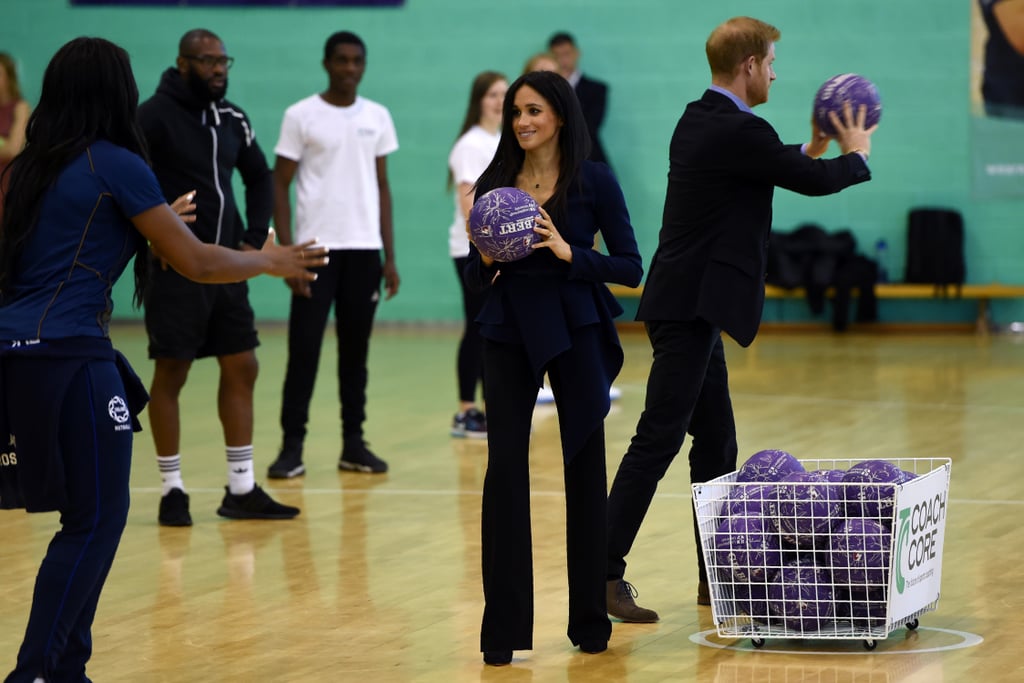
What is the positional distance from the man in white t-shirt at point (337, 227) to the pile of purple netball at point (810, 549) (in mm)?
3089

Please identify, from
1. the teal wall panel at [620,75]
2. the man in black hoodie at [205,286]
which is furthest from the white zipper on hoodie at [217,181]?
the teal wall panel at [620,75]

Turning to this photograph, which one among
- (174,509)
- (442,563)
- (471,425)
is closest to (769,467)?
(442,563)

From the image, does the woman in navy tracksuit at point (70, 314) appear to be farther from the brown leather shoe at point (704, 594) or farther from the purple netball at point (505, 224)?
the brown leather shoe at point (704, 594)

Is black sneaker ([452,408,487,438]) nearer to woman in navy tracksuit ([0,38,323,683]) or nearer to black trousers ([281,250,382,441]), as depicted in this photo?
black trousers ([281,250,382,441])

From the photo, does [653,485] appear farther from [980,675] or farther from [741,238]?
[980,675]

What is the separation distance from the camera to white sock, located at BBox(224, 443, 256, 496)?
6078 mm

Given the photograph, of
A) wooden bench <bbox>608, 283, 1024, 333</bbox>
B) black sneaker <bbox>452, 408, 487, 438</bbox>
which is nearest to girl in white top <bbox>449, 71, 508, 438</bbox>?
black sneaker <bbox>452, 408, 487, 438</bbox>

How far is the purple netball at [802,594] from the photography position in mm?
4117

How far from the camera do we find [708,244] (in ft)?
14.4

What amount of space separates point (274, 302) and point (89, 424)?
973 centimetres

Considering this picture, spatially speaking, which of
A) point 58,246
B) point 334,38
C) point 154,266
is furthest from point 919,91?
point 58,246

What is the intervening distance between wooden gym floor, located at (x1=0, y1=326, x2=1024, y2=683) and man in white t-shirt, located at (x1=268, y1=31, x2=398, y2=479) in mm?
283

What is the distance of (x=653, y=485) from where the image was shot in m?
4.46

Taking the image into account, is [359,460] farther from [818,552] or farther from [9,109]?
[9,109]
